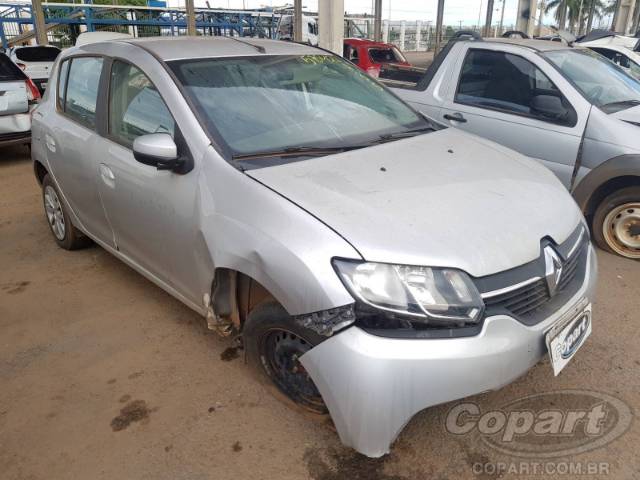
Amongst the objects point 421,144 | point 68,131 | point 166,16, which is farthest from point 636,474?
point 166,16

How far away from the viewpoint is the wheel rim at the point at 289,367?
2230 millimetres

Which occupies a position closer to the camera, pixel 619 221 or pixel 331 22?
pixel 619 221

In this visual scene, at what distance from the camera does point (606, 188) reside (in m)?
4.14

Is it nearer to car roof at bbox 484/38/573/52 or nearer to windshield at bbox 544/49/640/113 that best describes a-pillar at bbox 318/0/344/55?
car roof at bbox 484/38/573/52

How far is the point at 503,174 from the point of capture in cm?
258

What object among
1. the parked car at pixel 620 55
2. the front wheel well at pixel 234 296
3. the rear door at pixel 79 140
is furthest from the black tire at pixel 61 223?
the parked car at pixel 620 55

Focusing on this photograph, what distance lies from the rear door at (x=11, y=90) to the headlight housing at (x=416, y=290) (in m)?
6.87

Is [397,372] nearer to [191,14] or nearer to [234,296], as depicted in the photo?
[234,296]

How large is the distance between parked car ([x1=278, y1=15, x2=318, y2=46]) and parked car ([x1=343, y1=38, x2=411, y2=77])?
369 inches

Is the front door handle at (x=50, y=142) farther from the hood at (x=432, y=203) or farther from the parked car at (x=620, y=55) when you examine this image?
the parked car at (x=620, y=55)

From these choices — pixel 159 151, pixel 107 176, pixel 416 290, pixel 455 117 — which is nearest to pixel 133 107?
pixel 107 176

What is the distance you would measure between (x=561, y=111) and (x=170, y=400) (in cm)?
351

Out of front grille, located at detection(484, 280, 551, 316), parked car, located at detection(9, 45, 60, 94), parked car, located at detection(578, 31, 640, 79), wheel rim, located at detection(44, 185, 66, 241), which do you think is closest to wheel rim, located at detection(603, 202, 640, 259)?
front grille, located at detection(484, 280, 551, 316)

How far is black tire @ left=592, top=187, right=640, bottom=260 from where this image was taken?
4043mm
